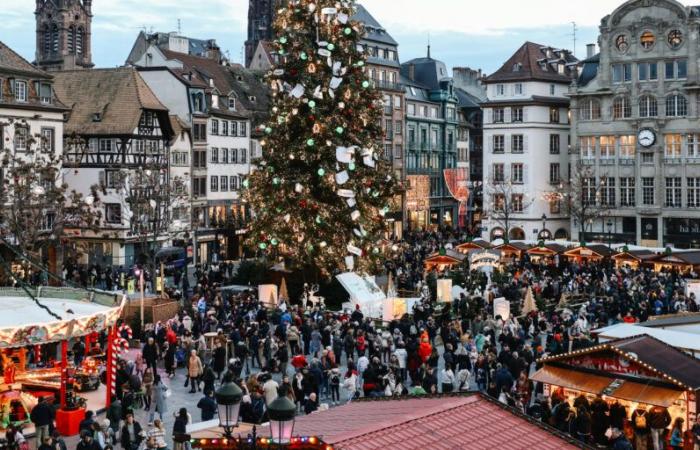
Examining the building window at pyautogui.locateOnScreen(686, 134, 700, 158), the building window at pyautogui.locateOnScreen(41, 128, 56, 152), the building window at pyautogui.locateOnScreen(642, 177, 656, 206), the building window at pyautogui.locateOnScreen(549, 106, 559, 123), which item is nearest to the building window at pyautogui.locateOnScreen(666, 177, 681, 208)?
the building window at pyautogui.locateOnScreen(642, 177, 656, 206)

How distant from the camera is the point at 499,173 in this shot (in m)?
75.4

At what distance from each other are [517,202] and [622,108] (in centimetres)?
1119

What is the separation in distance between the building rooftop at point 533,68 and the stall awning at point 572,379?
5316cm

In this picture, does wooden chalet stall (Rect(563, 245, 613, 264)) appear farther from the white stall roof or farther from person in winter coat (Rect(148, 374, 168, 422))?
person in winter coat (Rect(148, 374, 168, 422))

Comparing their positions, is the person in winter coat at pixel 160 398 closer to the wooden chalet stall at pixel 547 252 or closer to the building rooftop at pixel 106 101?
the wooden chalet stall at pixel 547 252

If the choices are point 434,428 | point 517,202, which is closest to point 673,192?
point 517,202

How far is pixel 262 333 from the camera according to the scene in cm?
3014

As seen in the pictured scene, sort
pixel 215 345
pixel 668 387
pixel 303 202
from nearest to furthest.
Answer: pixel 668 387 → pixel 215 345 → pixel 303 202

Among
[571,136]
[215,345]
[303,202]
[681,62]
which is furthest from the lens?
[571,136]

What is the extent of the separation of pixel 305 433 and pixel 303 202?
28.7 metres

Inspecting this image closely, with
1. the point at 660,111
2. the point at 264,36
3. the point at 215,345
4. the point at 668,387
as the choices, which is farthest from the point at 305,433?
the point at 264,36

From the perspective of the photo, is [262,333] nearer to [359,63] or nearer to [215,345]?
[215,345]

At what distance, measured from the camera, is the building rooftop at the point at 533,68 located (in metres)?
73.6

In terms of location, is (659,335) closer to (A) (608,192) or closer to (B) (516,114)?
(A) (608,192)
